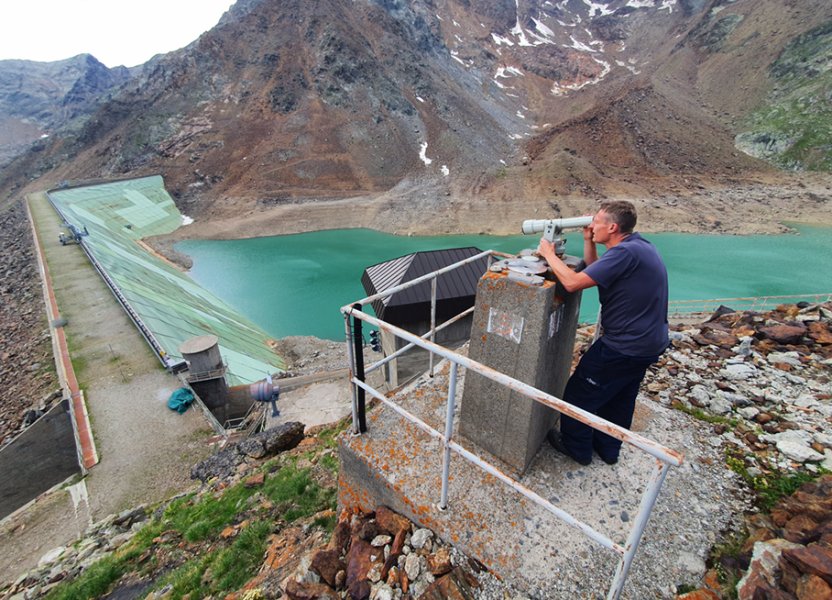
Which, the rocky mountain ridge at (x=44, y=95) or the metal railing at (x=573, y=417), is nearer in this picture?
the metal railing at (x=573, y=417)

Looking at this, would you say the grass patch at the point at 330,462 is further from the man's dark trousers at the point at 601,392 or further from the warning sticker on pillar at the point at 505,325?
the warning sticker on pillar at the point at 505,325

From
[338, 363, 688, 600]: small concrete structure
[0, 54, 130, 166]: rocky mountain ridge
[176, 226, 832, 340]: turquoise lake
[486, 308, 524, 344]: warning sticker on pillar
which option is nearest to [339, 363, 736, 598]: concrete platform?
[338, 363, 688, 600]: small concrete structure

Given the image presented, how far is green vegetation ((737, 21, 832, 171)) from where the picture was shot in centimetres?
4634

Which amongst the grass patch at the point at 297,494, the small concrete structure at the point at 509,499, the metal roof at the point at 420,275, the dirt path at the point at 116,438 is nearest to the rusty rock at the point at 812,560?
the small concrete structure at the point at 509,499

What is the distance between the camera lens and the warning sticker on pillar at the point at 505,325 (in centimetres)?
284

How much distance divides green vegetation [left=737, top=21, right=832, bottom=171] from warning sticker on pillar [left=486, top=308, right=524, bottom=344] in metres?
66.3

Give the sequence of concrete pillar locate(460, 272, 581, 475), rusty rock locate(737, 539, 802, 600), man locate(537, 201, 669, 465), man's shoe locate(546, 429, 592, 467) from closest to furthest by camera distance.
Result: rusty rock locate(737, 539, 802, 600) < man locate(537, 201, 669, 465) < concrete pillar locate(460, 272, 581, 475) < man's shoe locate(546, 429, 592, 467)

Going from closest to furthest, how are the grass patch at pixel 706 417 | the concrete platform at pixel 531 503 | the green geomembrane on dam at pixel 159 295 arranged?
the concrete platform at pixel 531 503 → the grass patch at pixel 706 417 → the green geomembrane on dam at pixel 159 295

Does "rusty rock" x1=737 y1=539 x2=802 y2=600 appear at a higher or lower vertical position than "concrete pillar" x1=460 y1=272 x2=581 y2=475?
lower

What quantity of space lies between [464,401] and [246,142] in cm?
6351

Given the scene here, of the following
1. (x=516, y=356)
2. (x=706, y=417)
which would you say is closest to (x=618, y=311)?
(x=516, y=356)

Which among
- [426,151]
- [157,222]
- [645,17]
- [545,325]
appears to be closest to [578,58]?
[645,17]

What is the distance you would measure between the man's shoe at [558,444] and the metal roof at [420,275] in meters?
6.11

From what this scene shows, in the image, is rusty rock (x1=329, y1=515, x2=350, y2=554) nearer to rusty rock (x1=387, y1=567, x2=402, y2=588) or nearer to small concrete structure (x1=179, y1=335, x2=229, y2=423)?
rusty rock (x1=387, y1=567, x2=402, y2=588)
